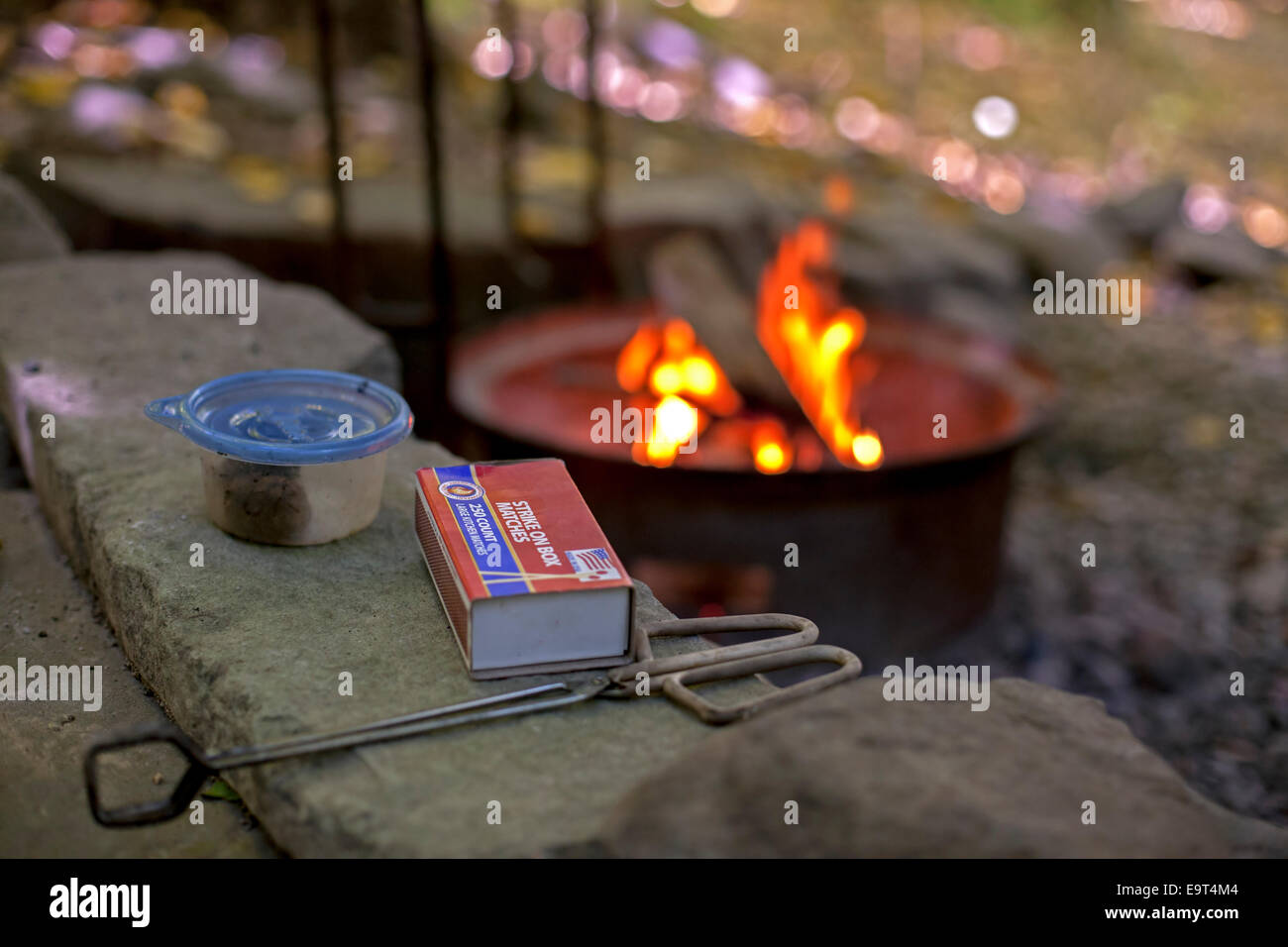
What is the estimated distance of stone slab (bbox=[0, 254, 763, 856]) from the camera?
1.31 metres

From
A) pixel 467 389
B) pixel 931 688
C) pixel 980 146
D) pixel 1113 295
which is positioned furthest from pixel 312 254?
pixel 980 146

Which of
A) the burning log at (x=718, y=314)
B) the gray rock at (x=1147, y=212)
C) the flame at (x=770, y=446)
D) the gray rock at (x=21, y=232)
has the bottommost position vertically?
the flame at (x=770, y=446)

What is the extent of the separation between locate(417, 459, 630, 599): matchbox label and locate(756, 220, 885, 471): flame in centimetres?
148

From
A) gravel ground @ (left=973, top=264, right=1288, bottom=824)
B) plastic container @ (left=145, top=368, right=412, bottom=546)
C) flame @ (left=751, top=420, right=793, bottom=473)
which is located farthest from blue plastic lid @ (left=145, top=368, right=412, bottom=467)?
gravel ground @ (left=973, top=264, right=1288, bottom=824)

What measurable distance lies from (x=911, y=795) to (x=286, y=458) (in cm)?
94

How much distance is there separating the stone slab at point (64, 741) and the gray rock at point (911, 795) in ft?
1.69

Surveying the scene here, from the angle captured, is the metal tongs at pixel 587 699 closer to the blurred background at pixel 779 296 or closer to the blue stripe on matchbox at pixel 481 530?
the blue stripe on matchbox at pixel 481 530

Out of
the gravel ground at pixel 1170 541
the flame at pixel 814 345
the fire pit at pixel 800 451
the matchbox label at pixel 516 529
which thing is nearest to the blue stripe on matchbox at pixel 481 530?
the matchbox label at pixel 516 529

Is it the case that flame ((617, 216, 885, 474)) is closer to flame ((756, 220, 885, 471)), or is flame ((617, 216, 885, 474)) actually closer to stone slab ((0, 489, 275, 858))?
flame ((756, 220, 885, 471))

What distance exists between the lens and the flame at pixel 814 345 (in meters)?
3.26

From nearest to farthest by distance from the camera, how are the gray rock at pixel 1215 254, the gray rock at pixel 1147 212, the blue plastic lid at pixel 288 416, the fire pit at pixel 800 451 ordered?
the blue plastic lid at pixel 288 416
the fire pit at pixel 800 451
the gray rock at pixel 1215 254
the gray rock at pixel 1147 212

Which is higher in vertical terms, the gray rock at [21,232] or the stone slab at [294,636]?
the gray rock at [21,232]

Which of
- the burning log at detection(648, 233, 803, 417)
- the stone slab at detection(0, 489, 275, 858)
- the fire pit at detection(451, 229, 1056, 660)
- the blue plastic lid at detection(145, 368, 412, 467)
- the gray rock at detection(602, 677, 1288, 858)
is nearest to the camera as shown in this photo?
the gray rock at detection(602, 677, 1288, 858)

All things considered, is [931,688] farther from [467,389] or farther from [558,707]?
[467,389]
